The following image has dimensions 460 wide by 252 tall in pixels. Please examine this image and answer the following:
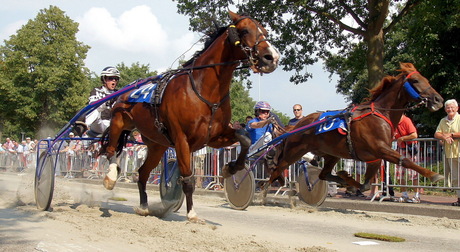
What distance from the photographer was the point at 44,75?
41125mm

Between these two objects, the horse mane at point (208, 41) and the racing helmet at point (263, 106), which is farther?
the racing helmet at point (263, 106)

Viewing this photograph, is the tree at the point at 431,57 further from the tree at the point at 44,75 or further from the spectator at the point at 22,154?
the tree at the point at 44,75

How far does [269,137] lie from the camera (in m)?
11.3

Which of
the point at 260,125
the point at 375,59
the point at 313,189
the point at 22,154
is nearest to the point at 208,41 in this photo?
the point at 260,125

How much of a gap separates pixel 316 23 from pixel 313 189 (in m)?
12.3

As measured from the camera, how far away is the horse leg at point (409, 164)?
7.87 meters

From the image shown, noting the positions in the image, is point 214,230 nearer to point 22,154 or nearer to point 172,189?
point 172,189

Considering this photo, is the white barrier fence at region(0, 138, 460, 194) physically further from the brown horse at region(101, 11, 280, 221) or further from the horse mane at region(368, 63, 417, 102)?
the brown horse at region(101, 11, 280, 221)

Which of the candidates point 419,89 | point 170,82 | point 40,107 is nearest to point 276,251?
point 170,82

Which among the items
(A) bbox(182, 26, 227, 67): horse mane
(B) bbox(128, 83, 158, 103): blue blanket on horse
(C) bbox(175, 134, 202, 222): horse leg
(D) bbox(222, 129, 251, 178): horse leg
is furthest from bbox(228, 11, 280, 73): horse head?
(B) bbox(128, 83, 158, 103): blue blanket on horse

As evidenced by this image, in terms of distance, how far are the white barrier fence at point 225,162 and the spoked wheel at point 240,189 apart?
8.10 ft

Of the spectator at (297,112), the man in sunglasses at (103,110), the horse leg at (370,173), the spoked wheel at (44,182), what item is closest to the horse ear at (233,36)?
the man in sunglasses at (103,110)

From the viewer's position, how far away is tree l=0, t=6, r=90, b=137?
41375mm

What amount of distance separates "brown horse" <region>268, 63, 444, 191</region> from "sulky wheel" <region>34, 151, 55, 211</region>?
14.4 ft
